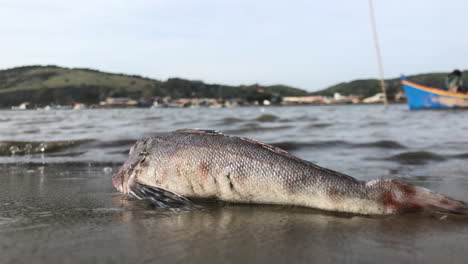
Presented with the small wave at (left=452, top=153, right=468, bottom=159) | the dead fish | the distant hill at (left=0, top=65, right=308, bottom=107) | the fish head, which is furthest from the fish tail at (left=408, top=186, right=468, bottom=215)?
the distant hill at (left=0, top=65, right=308, bottom=107)

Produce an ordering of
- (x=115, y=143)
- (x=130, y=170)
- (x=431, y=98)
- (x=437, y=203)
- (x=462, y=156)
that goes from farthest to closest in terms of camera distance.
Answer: (x=431, y=98), (x=115, y=143), (x=462, y=156), (x=130, y=170), (x=437, y=203)

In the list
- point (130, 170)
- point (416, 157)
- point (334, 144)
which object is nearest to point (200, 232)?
point (130, 170)

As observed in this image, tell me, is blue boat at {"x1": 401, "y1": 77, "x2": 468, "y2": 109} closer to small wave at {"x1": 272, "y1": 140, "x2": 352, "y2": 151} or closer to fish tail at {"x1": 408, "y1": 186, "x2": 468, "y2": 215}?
small wave at {"x1": 272, "y1": 140, "x2": 352, "y2": 151}

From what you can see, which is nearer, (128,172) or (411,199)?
(411,199)

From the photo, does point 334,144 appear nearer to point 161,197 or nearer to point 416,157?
point 416,157

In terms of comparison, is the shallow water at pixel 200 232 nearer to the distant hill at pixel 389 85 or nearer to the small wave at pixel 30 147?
the small wave at pixel 30 147

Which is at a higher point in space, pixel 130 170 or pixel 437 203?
pixel 130 170

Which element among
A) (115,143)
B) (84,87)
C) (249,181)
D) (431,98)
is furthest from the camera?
(84,87)

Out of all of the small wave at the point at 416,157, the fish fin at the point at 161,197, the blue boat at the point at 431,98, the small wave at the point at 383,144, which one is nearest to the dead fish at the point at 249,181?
the fish fin at the point at 161,197
